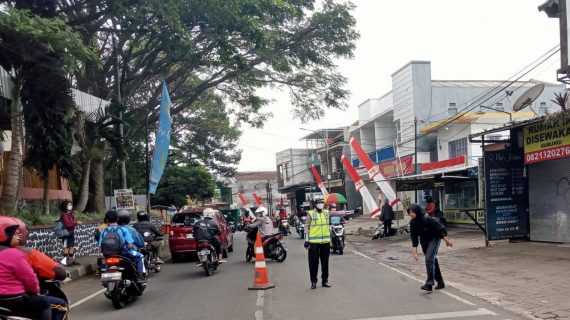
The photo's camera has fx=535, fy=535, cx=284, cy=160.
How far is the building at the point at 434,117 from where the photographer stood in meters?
30.6

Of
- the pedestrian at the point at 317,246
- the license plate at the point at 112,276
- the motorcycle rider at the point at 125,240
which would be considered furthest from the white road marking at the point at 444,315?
the motorcycle rider at the point at 125,240

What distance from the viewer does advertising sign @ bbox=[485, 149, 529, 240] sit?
15.5 m

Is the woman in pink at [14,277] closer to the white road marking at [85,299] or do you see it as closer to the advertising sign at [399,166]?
the white road marking at [85,299]

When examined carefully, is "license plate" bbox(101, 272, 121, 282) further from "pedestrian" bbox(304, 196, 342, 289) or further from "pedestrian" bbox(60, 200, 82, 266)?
"pedestrian" bbox(60, 200, 82, 266)

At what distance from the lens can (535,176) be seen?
1541cm

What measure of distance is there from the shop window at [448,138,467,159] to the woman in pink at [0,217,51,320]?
28676 mm

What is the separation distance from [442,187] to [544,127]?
9.21m

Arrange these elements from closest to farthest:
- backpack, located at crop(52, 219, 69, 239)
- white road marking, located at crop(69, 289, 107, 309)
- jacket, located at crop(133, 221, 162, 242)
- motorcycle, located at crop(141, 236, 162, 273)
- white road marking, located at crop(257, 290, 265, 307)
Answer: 1. white road marking, located at crop(257, 290, 265, 307)
2. white road marking, located at crop(69, 289, 107, 309)
3. motorcycle, located at crop(141, 236, 162, 273)
4. jacket, located at crop(133, 221, 162, 242)
5. backpack, located at crop(52, 219, 69, 239)

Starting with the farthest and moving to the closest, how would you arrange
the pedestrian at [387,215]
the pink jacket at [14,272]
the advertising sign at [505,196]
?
the pedestrian at [387,215] → the advertising sign at [505,196] → the pink jacket at [14,272]

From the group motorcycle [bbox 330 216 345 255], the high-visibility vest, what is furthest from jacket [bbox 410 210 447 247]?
motorcycle [bbox 330 216 345 255]

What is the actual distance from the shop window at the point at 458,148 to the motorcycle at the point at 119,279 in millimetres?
24965

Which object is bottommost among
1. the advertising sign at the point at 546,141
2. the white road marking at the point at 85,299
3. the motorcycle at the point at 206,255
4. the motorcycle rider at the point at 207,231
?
the white road marking at the point at 85,299

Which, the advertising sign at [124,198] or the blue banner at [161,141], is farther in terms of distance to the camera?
the advertising sign at [124,198]

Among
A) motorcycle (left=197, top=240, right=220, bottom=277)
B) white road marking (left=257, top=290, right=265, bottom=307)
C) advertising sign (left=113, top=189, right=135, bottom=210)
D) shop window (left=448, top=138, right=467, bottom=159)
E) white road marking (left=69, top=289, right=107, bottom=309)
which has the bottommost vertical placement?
white road marking (left=69, top=289, right=107, bottom=309)
